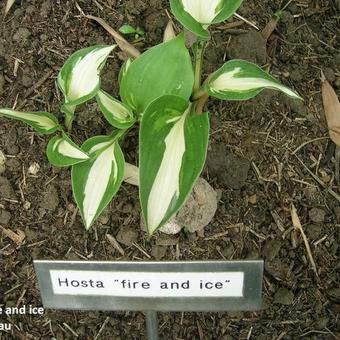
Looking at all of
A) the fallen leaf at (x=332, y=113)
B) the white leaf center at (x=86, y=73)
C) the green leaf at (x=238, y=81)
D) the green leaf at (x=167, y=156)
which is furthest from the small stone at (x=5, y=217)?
the fallen leaf at (x=332, y=113)

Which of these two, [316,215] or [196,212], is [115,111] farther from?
[316,215]

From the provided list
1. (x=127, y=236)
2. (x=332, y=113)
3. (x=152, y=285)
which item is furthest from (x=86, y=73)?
(x=332, y=113)

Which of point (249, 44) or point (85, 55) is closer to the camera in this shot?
point (85, 55)

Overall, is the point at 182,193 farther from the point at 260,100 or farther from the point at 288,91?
the point at 260,100

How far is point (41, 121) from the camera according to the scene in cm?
118

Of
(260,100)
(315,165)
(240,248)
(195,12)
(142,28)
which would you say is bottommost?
(240,248)

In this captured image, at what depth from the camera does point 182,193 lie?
0.99 meters

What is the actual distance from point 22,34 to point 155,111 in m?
0.51

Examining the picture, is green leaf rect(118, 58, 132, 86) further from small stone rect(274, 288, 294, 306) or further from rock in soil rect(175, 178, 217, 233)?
small stone rect(274, 288, 294, 306)

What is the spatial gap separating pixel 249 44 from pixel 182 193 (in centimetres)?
49

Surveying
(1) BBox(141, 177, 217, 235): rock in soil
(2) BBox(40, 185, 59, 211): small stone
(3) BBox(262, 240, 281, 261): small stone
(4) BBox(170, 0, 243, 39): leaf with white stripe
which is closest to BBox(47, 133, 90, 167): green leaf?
(2) BBox(40, 185, 59, 211): small stone

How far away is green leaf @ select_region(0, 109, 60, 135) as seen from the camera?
1.14m

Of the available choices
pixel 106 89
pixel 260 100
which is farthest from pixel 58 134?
pixel 260 100

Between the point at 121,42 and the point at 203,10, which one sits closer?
the point at 203,10
